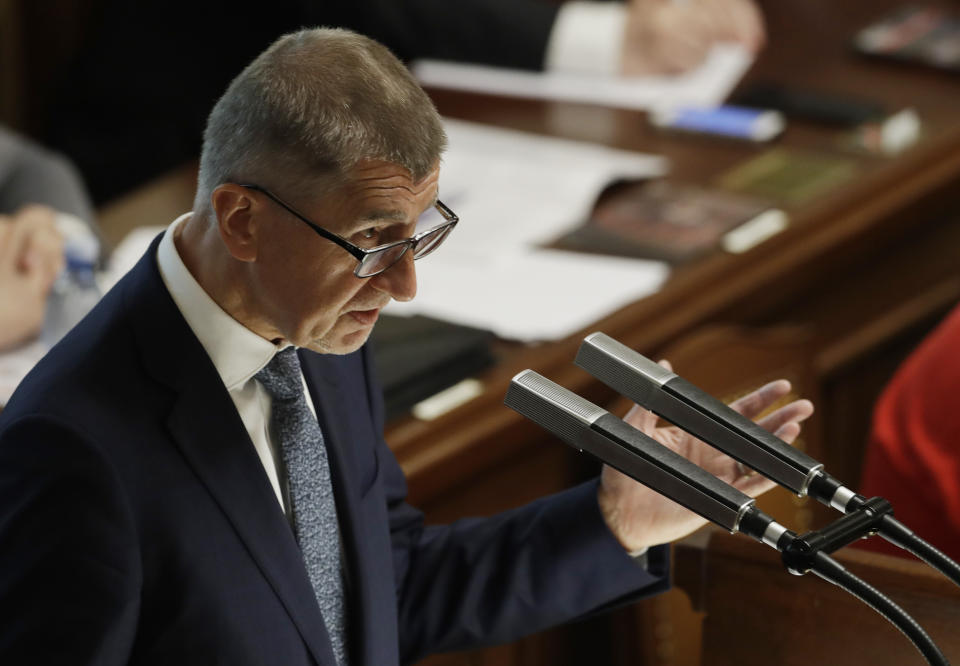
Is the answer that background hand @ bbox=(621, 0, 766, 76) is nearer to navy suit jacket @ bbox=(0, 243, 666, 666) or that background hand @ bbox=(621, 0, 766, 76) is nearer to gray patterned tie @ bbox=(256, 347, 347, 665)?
navy suit jacket @ bbox=(0, 243, 666, 666)

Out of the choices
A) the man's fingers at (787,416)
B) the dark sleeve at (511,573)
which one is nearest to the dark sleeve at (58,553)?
the dark sleeve at (511,573)

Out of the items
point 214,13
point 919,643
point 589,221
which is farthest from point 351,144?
point 214,13

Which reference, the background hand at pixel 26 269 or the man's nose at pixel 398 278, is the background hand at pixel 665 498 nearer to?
the man's nose at pixel 398 278

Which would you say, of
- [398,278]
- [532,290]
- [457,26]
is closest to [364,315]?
[398,278]

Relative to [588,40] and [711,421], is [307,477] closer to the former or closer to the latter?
[711,421]

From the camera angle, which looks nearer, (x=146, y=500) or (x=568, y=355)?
(x=146, y=500)

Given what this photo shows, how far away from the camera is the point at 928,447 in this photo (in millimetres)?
1948

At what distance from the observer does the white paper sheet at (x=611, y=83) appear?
10.7 ft

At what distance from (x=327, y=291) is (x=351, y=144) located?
0.45 feet

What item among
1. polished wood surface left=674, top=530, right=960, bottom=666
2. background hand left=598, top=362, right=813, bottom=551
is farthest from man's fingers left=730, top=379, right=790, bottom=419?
polished wood surface left=674, top=530, right=960, bottom=666

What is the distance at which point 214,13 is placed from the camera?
3807 millimetres

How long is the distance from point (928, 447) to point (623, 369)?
2.84ft

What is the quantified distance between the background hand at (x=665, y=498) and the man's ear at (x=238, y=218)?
422 millimetres

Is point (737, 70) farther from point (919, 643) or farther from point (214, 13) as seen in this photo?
point (919, 643)
